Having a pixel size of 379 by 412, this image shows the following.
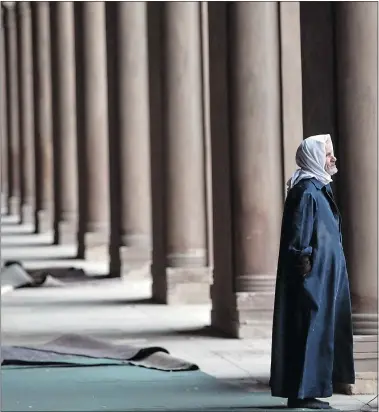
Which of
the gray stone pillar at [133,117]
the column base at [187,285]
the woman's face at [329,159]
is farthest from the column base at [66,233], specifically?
the woman's face at [329,159]

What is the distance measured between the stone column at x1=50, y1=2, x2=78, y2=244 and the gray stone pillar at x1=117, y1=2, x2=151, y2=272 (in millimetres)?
9888

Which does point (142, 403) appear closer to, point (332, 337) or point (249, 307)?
point (332, 337)

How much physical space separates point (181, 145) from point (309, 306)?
10.6 meters

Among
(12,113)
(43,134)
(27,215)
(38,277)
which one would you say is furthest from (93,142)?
(12,113)

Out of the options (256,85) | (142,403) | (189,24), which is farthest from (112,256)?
(142,403)

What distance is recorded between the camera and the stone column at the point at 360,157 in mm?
12922

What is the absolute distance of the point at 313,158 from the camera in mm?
11484

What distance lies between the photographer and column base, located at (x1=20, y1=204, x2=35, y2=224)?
4975 centimetres

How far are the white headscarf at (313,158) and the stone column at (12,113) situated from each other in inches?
1789

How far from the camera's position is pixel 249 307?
55.6ft

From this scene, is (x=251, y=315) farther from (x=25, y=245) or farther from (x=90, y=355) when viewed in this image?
(x=25, y=245)

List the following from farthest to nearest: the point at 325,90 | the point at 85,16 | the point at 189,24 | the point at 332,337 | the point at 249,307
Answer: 1. the point at 85,16
2. the point at 189,24
3. the point at 249,307
4. the point at 325,90
5. the point at 332,337

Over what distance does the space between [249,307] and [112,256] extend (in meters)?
10.4

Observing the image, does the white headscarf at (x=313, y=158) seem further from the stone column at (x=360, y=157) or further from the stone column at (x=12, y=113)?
the stone column at (x=12, y=113)
